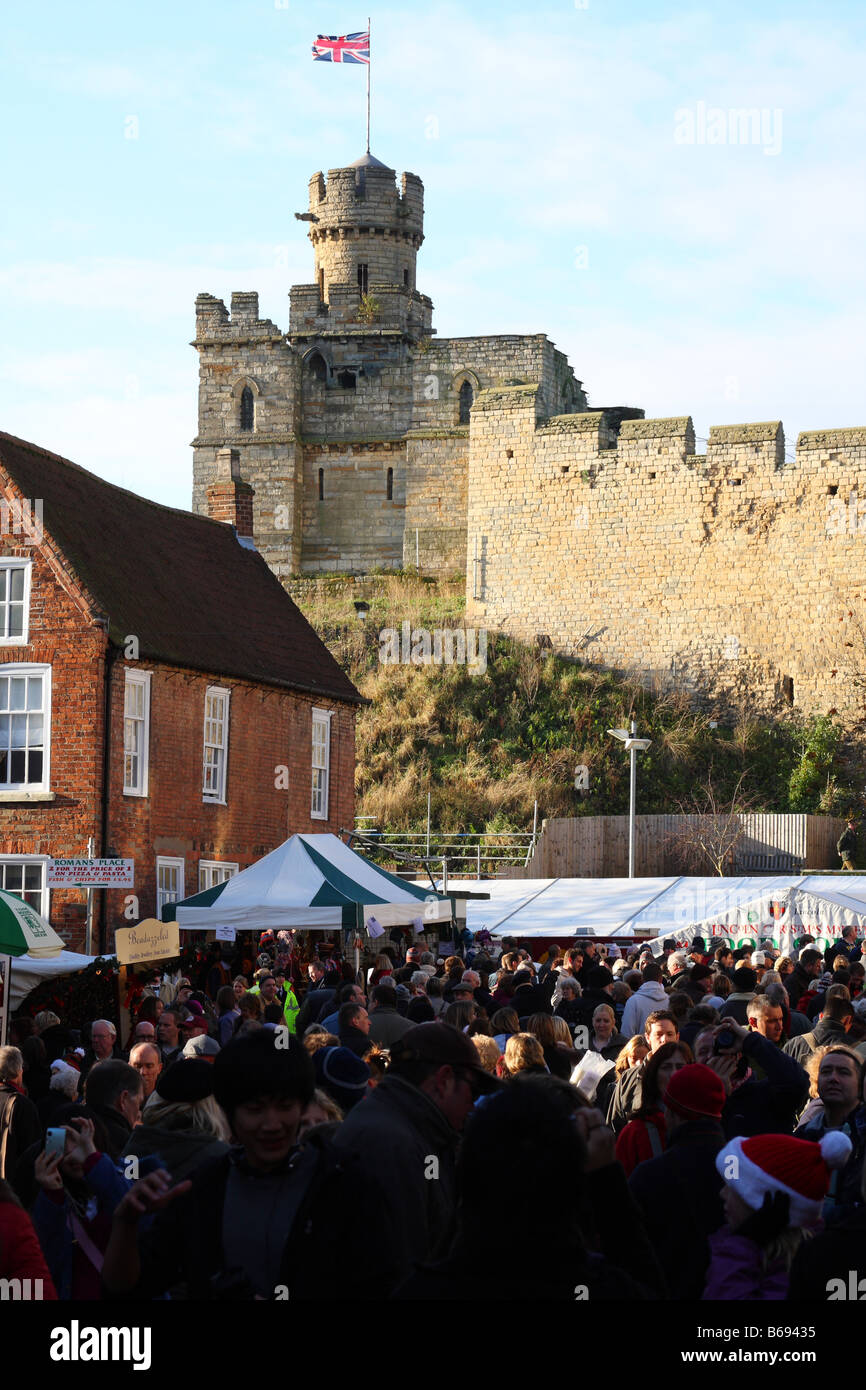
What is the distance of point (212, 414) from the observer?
169 feet

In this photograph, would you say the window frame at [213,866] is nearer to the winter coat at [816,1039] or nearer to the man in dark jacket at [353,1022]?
the man in dark jacket at [353,1022]

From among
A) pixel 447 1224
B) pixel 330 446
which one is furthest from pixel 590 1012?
pixel 330 446

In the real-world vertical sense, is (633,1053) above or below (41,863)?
below

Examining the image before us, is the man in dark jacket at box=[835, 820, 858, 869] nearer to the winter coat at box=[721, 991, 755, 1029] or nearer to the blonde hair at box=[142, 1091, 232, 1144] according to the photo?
the winter coat at box=[721, 991, 755, 1029]

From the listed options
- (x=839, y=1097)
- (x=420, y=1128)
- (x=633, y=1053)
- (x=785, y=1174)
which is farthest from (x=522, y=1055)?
(x=785, y=1174)

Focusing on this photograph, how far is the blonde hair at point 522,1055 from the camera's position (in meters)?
7.96

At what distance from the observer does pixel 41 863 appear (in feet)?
71.6

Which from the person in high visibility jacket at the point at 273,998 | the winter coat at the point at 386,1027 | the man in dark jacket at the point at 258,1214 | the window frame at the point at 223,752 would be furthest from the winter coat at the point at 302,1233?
the window frame at the point at 223,752

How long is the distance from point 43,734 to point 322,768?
23.7ft

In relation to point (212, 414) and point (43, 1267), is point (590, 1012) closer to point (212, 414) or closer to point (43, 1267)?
point (43, 1267)

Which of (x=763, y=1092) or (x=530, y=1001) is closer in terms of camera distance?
(x=763, y=1092)

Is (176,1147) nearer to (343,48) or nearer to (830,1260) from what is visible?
(830,1260)

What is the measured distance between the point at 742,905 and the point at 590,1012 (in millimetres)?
10915

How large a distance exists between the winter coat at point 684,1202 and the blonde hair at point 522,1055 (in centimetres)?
216
